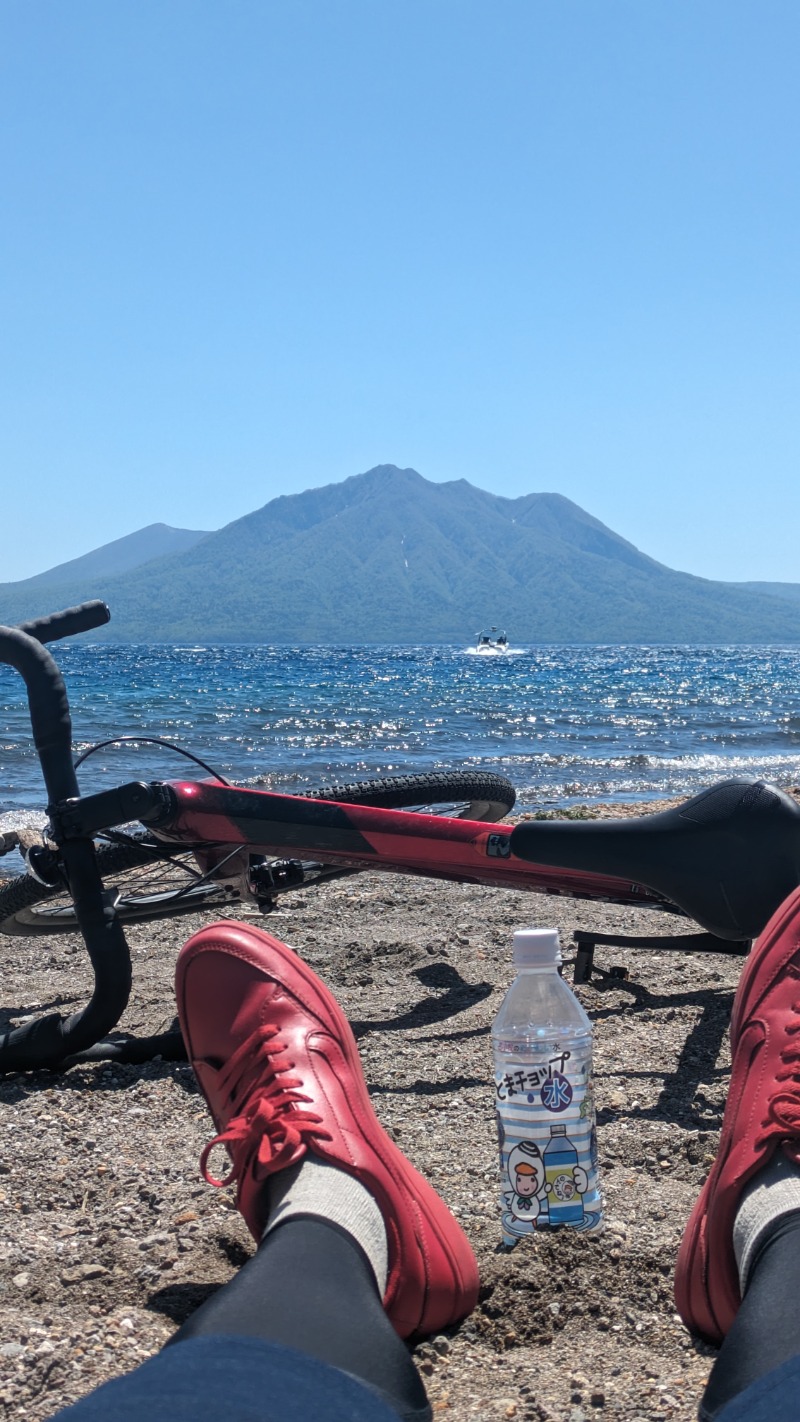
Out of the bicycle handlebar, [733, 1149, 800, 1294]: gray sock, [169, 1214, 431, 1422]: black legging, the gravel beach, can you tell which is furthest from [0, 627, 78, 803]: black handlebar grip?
[733, 1149, 800, 1294]: gray sock

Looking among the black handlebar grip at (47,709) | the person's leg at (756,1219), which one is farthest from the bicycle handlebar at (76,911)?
the person's leg at (756,1219)

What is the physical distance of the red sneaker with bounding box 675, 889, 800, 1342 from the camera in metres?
1.56

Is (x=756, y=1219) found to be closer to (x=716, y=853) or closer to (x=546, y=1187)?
(x=546, y=1187)

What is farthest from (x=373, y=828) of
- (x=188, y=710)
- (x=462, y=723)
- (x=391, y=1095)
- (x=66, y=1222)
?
(x=188, y=710)

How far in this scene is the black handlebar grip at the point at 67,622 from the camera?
3430 millimetres

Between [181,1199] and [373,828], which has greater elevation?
[373,828]

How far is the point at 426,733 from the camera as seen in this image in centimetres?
1964

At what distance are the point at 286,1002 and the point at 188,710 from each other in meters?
23.1

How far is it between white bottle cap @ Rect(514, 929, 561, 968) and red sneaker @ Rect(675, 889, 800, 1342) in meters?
0.33

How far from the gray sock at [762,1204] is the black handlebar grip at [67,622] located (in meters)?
2.44

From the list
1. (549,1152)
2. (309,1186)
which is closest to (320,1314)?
(309,1186)

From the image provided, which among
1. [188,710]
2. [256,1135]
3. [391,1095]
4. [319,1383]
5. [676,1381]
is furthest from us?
[188,710]

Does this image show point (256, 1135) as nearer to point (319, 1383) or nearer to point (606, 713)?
point (319, 1383)

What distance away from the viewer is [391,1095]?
2662 mm
